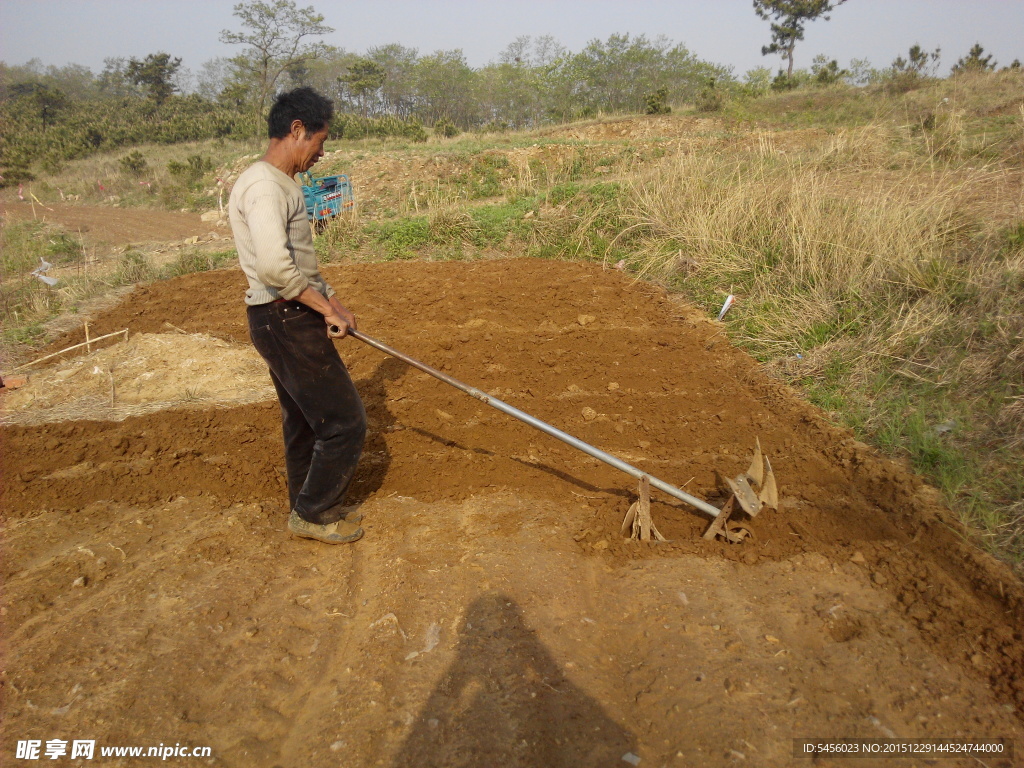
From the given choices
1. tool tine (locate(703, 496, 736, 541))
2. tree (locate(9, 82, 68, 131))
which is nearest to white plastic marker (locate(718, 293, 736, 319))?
tool tine (locate(703, 496, 736, 541))

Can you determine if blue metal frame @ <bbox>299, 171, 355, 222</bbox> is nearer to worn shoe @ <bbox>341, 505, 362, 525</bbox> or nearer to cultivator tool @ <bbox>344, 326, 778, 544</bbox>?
worn shoe @ <bbox>341, 505, 362, 525</bbox>

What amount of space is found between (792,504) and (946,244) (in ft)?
10.3

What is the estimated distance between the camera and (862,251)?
5137mm

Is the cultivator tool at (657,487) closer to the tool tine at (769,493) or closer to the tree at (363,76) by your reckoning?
the tool tine at (769,493)

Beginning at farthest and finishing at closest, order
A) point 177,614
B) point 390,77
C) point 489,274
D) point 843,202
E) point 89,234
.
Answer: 1. point 390,77
2. point 89,234
3. point 489,274
4. point 843,202
5. point 177,614

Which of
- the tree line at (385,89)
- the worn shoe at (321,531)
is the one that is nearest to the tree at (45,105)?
the tree line at (385,89)

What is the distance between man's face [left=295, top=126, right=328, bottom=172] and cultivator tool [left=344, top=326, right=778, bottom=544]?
2.54 feet

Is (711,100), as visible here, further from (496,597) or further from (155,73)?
(155,73)

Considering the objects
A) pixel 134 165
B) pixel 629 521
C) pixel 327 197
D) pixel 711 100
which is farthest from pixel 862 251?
pixel 134 165

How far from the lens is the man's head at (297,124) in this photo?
2561mm

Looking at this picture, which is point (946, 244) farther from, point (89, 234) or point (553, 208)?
point (89, 234)

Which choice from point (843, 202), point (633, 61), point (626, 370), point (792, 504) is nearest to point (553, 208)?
point (843, 202)

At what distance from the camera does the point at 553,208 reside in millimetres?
8953

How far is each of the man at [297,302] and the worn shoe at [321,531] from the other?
7 cm
